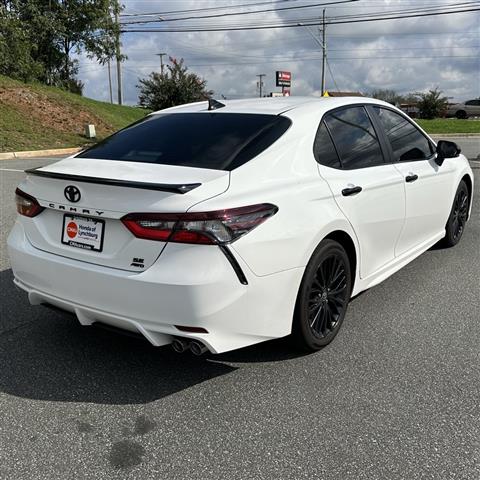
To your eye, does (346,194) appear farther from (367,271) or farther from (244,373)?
(244,373)

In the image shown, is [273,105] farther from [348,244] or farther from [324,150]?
[348,244]

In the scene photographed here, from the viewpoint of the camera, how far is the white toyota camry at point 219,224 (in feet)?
8.54

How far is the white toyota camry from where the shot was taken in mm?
2602

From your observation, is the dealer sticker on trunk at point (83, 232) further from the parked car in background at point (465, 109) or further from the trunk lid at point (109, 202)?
the parked car in background at point (465, 109)

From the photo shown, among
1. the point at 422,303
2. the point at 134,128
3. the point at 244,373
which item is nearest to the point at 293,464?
the point at 244,373

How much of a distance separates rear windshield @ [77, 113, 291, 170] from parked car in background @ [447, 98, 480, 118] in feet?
161

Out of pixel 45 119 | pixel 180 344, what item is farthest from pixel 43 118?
pixel 180 344

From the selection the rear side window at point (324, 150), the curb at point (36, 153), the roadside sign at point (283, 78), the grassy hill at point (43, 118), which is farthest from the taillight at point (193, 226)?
the roadside sign at point (283, 78)

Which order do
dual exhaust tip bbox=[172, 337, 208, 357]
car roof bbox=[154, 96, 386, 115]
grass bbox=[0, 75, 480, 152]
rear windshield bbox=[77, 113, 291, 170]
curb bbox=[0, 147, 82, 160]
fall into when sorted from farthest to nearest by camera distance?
Result: grass bbox=[0, 75, 480, 152] < curb bbox=[0, 147, 82, 160] < car roof bbox=[154, 96, 386, 115] < rear windshield bbox=[77, 113, 291, 170] < dual exhaust tip bbox=[172, 337, 208, 357]

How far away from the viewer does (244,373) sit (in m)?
3.16

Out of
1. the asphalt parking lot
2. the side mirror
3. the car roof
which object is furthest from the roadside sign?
the asphalt parking lot

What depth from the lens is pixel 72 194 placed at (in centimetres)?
288

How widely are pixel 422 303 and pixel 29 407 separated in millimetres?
2970

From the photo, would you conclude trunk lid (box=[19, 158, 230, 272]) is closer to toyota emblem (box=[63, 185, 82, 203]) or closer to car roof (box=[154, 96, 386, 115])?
toyota emblem (box=[63, 185, 82, 203])
